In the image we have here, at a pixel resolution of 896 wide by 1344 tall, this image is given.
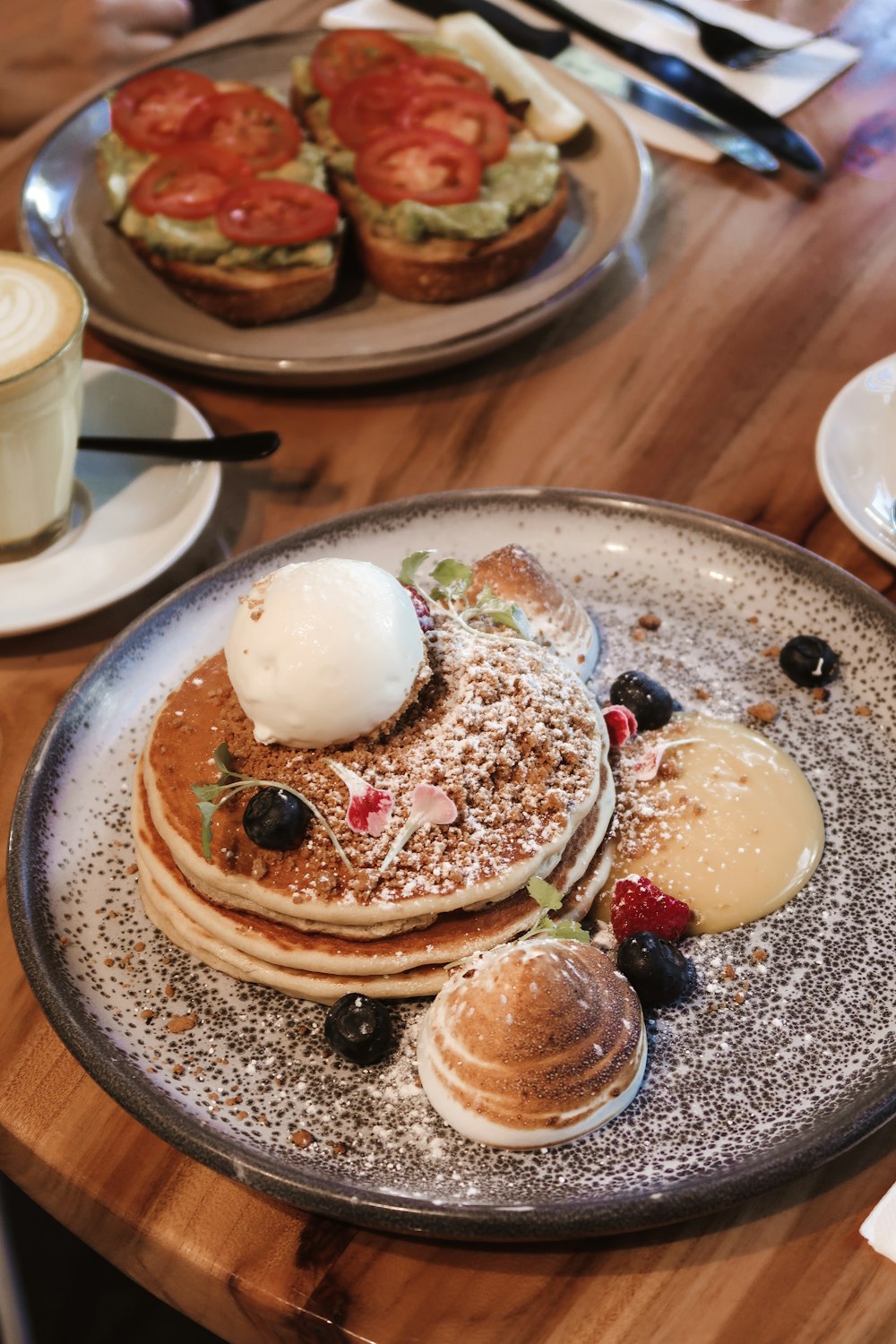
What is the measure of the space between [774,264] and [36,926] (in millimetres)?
2233

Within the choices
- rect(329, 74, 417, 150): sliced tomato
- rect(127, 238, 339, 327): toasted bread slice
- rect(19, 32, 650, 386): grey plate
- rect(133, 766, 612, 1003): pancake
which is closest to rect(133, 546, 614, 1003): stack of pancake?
rect(133, 766, 612, 1003): pancake

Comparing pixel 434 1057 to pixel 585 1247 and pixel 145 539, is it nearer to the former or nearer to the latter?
pixel 585 1247

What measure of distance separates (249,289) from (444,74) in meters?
0.88

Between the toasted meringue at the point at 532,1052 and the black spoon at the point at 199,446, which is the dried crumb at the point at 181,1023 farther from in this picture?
the black spoon at the point at 199,446

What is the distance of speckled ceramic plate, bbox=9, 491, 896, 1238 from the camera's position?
1.25 metres

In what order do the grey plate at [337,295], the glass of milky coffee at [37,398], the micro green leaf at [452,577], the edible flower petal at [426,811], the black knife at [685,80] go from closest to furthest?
the edible flower petal at [426,811] → the micro green leaf at [452,577] → the glass of milky coffee at [37,398] → the grey plate at [337,295] → the black knife at [685,80]

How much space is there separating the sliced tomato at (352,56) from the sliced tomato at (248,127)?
8.4 inches

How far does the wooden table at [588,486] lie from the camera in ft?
4.09

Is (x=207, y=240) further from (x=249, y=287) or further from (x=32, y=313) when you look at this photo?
(x=32, y=313)

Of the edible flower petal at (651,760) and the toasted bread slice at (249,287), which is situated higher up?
the edible flower petal at (651,760)

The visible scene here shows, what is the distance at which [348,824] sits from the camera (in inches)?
59.2

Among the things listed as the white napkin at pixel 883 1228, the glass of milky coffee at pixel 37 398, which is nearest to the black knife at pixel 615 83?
the glass of milky coffee at pixel 37 398

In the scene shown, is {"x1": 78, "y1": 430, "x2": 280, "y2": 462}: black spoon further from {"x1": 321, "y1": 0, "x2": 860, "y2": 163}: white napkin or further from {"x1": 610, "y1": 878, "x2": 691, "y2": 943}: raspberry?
{"x1": 321, "y1": 0, "x2": 860, "y2": 163}: white napkin

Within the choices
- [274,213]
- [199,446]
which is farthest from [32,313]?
[274,213]
